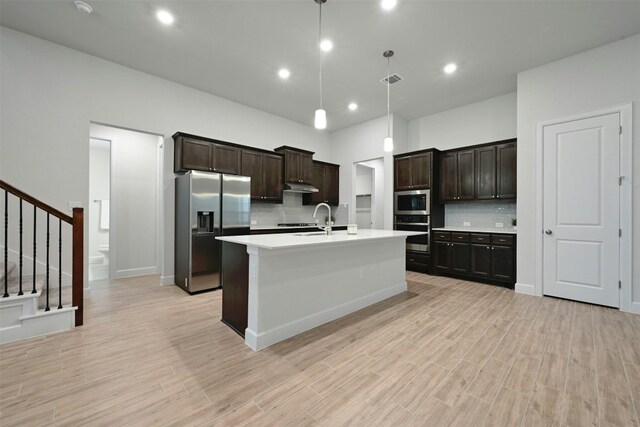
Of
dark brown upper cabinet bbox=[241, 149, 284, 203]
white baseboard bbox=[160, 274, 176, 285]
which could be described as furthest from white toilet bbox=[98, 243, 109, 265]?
dark brown upper cabinet bbox=[241, 149, 284, 203]

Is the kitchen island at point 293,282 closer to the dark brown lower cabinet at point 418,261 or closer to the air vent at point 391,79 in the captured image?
the dark brown lower cabinet at point 418,261

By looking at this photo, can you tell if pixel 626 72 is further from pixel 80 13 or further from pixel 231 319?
pixel 80 13

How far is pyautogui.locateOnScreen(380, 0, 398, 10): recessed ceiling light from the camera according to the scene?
2.65 meters

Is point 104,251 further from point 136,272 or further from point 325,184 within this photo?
point 325,184

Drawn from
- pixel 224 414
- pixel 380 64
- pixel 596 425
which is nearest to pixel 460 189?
pixel 380 64

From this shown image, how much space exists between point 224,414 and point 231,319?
123 cm

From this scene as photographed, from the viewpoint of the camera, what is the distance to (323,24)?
3.03m

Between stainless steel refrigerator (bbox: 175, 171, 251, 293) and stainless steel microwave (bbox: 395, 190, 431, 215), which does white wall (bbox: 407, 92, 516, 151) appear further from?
stainless steel refrigerator (bbox: 175, 171, 251, 293)

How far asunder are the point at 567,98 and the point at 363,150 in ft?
11.7

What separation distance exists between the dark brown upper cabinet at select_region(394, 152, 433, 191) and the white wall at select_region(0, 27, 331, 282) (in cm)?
409

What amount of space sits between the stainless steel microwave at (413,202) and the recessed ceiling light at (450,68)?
2079mm

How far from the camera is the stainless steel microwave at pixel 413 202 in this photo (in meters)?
5.15

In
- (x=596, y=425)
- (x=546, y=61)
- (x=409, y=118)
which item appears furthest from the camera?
(x=409, y=118)

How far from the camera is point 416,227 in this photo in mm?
5301
